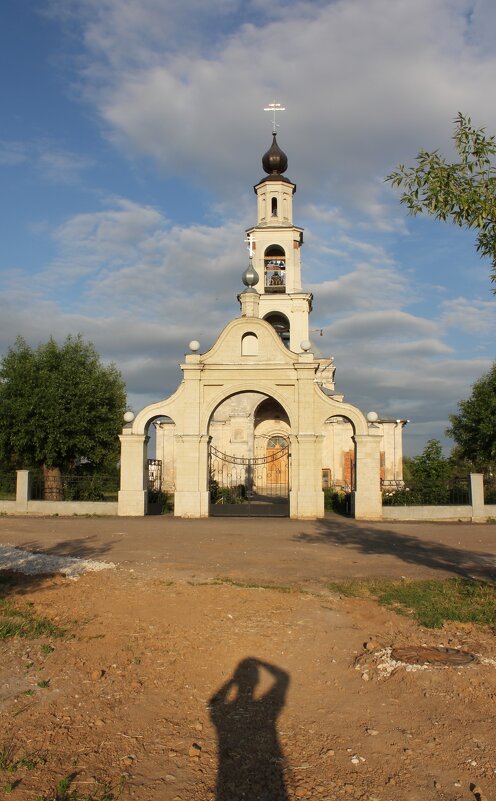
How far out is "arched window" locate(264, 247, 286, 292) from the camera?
34438mm

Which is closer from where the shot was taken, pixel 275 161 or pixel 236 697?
pixel 236 697

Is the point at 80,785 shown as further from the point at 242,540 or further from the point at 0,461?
the point at 0,461

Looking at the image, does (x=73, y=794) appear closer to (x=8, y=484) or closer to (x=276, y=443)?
(x=8, y=484)

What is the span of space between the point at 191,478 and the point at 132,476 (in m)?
2.07

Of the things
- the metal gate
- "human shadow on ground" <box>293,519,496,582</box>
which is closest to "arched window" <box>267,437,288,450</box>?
the metal gate

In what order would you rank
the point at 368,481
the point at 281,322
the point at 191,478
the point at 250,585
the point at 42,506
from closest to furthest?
the point at 250,585
the point at 368,481
the point at 191,478
the point at 42,506
the point at 281,322

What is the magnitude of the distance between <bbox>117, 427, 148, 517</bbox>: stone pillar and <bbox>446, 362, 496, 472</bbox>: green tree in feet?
48.9

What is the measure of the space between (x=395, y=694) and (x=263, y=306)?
97.2ft

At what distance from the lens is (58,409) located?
2406 cm

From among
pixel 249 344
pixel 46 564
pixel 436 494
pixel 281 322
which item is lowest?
pixel 46 564

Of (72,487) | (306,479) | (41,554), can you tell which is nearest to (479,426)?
(306,479)

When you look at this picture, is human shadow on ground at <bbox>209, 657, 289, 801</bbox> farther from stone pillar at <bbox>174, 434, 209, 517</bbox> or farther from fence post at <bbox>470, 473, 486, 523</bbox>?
fence post at <bbox>470, 473, 486, 523</bbox>

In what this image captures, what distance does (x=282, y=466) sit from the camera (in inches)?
1416

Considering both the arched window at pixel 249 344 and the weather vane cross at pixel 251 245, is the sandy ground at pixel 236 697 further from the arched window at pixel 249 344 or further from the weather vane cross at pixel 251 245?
the weather vane cross at pixel 251 245
